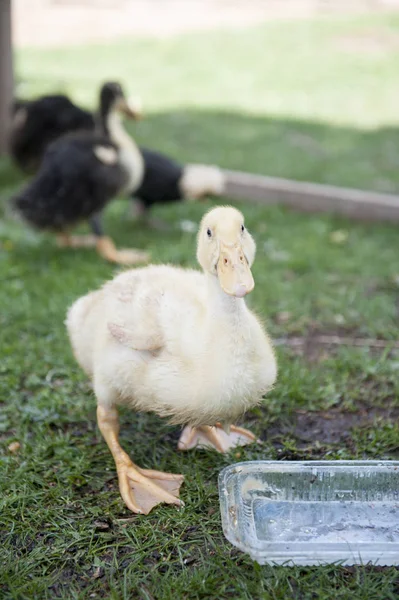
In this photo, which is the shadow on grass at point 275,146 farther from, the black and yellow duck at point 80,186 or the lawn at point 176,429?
the black and yellow duck at point 80,186

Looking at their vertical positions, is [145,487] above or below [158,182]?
above

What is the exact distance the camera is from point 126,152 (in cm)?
577

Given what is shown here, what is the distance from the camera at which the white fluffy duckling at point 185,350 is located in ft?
8.43

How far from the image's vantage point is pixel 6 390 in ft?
12.0

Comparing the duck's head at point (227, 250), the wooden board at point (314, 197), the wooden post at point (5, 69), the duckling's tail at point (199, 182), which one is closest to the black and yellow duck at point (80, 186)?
the duckling's tail at point (199, 182)

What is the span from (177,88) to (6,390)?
894 centimetres

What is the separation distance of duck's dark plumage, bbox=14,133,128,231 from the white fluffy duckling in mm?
2411

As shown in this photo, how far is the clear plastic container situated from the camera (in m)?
2.57

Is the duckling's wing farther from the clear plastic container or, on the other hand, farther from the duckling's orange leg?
the clear plastic container

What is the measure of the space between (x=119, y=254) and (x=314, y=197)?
2.03 metres

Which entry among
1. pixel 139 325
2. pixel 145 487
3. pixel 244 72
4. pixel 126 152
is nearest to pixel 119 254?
pixel 126 152

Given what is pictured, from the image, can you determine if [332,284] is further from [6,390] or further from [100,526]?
[100,526]

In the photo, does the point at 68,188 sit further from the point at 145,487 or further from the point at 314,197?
the point at 145,487

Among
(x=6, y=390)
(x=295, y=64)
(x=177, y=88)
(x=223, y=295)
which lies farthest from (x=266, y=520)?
(x=295, y=64)
